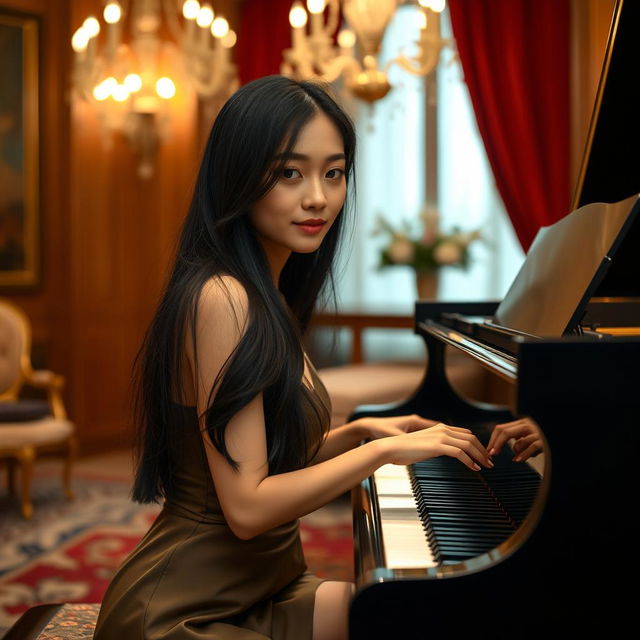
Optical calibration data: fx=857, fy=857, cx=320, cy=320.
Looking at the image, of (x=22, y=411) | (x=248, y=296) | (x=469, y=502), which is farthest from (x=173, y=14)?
(x=469, y=502)

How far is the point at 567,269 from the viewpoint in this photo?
1.59m

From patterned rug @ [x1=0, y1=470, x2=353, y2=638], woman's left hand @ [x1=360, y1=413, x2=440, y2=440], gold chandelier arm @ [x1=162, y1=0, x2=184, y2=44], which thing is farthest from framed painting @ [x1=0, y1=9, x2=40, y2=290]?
woman's left hand @ [x1=360, y1=413, x2=440, y2=440]

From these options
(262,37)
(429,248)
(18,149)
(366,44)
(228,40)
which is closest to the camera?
(366,44)

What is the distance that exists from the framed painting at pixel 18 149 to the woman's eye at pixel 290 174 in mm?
5005

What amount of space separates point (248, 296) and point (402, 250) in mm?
4319

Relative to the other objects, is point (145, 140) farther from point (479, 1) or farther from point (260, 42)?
point (479, 1)

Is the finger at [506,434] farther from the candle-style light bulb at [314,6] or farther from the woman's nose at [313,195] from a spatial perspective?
the candle-style light bulb at [314,6]

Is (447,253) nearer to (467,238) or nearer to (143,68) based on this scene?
(467,238)

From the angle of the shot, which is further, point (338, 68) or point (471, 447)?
point (338, 68)

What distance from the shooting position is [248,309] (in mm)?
1396

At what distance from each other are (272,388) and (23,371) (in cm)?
422

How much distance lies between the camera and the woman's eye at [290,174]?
147 cm

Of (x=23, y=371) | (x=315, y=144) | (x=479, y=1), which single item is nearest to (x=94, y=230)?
(x=23, y=371)

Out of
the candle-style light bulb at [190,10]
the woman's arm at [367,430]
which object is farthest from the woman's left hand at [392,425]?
the candle-style light bulb at [190,10]
